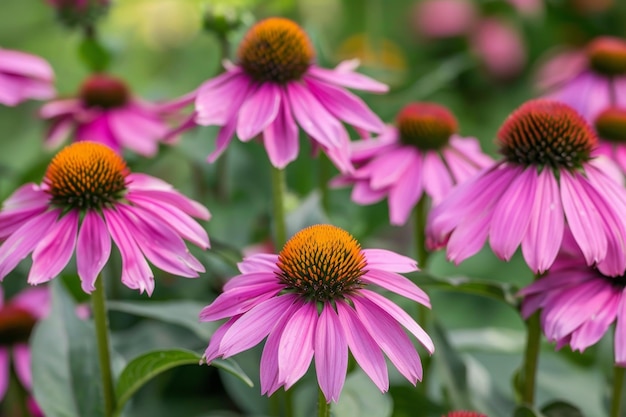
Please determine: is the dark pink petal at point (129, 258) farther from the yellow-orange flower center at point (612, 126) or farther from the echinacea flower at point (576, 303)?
the yellow-orange flower center at point (612, 126)

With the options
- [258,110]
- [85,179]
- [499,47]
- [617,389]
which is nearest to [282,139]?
[258,110]

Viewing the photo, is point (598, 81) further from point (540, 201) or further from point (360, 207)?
point (540, 201)

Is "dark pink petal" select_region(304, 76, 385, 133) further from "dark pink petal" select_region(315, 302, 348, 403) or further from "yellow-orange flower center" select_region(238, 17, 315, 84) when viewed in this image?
"dark pink petal" select_region(315, 302, 348, 403)

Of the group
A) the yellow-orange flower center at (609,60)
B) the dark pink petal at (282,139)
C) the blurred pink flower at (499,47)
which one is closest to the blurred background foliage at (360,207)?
the blurred pink flower at (499,47)

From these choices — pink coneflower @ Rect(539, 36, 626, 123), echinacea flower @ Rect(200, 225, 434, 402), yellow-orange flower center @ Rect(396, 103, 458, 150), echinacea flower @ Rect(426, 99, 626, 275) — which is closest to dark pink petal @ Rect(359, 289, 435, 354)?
echinacea flower @ Rect(200, 225, 434, 402)

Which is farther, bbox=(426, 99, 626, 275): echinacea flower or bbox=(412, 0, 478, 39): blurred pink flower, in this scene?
bbox=(412, 0, 478, 39): blurred pink flower
